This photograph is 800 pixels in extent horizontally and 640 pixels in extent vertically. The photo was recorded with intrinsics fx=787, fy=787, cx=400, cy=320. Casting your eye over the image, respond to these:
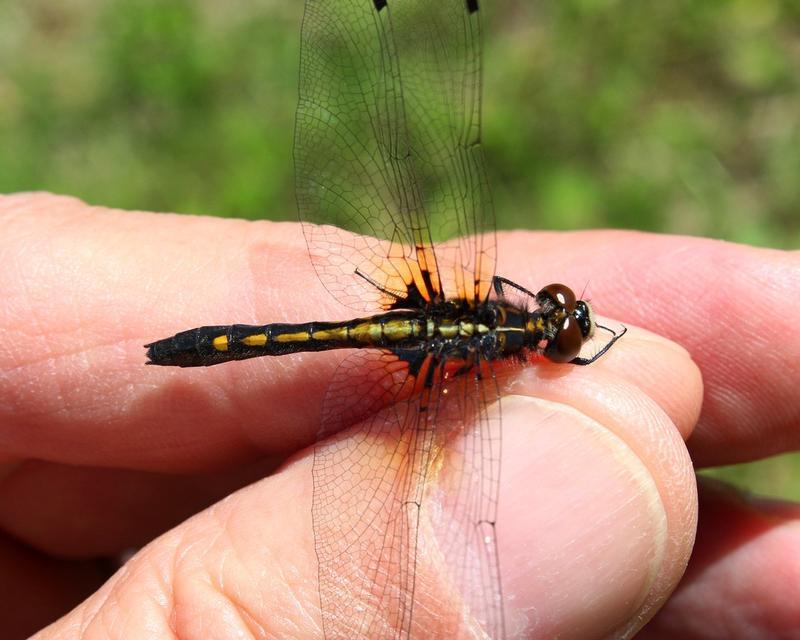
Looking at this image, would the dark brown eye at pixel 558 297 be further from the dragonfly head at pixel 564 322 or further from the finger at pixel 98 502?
the finger at pixel 98 502

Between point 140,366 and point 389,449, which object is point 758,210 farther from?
point 140,366

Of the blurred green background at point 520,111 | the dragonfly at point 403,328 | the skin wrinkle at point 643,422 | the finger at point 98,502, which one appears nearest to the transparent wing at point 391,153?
the dragonfly at point 403,328

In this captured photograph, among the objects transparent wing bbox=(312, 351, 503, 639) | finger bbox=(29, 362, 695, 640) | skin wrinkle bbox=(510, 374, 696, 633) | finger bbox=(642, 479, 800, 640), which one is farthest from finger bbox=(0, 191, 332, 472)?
finger bbox=(642, 479, 800, 640)

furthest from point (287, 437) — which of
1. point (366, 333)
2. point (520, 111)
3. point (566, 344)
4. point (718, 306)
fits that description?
point (520, 111)

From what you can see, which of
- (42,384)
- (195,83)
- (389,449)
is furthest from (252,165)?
(389,449)

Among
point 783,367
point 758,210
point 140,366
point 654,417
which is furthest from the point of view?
point 758,210

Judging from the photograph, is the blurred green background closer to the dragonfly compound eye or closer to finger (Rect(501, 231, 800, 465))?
finger (Rect(501, 231, 800, 465))
